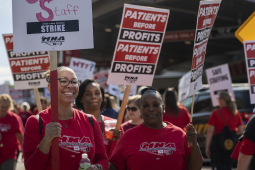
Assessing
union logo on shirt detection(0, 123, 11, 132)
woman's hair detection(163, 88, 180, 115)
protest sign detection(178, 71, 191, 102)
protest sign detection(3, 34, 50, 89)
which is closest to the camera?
protest sign detection(3, 34, 50, 89)

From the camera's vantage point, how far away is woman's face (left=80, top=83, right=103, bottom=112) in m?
4.22

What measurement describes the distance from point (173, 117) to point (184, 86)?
3.36 meters

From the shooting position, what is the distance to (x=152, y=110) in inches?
128

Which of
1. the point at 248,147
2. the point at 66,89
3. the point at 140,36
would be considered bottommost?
the point at 248,147

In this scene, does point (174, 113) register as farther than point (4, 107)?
No

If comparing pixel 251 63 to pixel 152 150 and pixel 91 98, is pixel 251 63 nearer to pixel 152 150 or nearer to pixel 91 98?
pixel 91 98

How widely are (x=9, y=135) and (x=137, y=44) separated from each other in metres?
3.68

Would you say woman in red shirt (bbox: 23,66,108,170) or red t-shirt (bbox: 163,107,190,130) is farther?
red t-shirt (bbox: 163,107,190,130)

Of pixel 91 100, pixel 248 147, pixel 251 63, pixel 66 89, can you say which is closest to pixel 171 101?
pixel 251 63

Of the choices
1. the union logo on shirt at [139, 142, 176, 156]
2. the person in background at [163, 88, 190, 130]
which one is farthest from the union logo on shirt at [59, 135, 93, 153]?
the person in background at [163, 88, 190, 130]

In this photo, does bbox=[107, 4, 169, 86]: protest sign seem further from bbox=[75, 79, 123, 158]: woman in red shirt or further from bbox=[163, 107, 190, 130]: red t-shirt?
bbox=[163, 107, 190, 130]: red t-shirt

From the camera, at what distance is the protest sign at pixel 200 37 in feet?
11.6

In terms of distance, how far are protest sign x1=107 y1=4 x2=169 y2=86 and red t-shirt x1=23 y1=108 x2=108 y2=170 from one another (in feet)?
5.46

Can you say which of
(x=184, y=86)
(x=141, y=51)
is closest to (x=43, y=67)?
(x=141, y=51)
